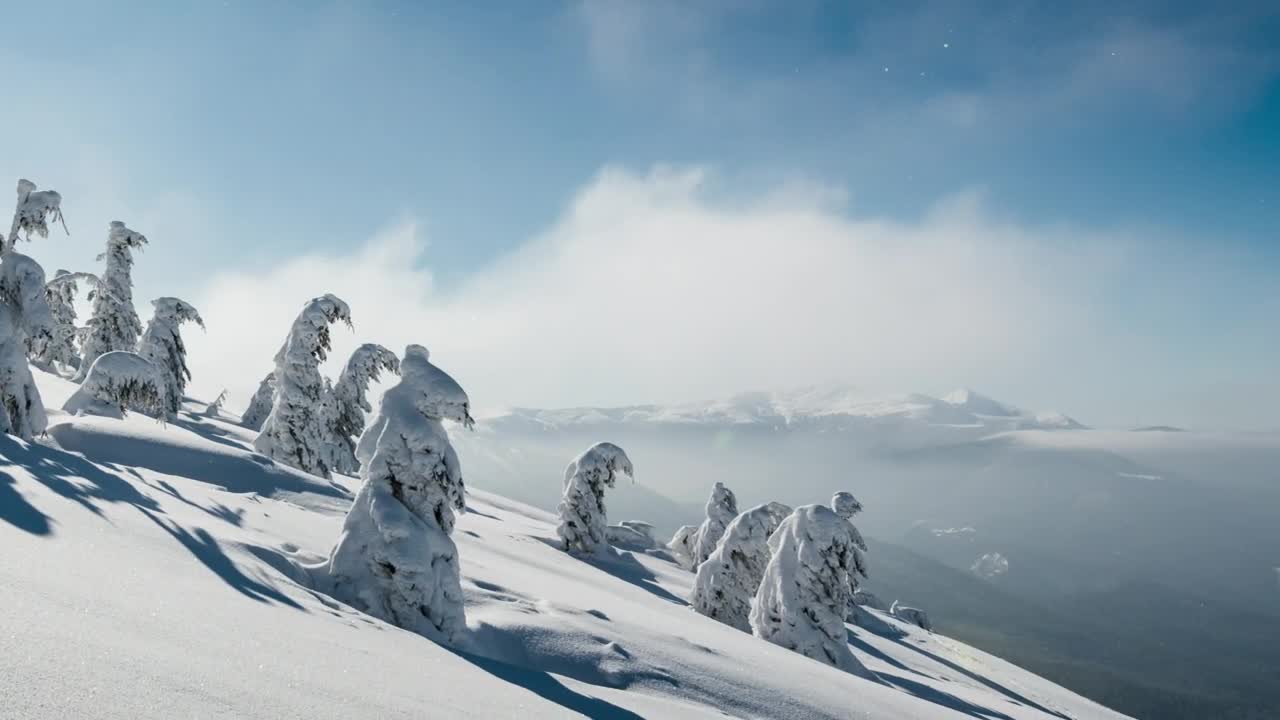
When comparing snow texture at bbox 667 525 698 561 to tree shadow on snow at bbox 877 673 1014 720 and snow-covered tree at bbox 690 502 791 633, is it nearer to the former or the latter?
snow-covered tree at bbox 690 502 791 633

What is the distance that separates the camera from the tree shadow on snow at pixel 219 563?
767cm

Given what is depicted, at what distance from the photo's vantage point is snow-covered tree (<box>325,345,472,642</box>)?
9859 mm

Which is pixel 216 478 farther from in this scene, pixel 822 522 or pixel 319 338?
pixel 822 522

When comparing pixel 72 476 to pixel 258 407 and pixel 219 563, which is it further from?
pixel 258 407

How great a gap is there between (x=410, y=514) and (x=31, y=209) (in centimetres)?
1339

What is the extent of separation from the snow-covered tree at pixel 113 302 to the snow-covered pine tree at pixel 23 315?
19.5 m

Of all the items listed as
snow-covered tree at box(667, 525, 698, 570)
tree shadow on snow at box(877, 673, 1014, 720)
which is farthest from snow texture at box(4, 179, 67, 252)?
snow-covered tree at box(667, 525, 698, 570)

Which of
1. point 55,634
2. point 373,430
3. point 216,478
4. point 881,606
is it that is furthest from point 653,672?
point 881,606

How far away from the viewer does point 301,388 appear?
26.0m

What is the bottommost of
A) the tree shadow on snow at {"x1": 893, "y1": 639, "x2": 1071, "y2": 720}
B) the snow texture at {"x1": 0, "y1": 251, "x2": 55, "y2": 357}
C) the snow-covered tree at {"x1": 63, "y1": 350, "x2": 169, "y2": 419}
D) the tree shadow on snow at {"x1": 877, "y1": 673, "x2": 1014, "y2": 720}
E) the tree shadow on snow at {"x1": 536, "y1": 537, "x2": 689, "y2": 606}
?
the tree shadow on snow at {"x1": 893, "y1": 639, "x2": 1071, "y2": 720}

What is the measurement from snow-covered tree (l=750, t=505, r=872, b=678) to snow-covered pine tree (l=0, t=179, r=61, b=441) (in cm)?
2097

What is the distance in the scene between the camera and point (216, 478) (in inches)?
663

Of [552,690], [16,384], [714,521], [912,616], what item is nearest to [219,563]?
[552,690]

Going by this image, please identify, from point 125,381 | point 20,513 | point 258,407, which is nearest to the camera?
point 20,513
